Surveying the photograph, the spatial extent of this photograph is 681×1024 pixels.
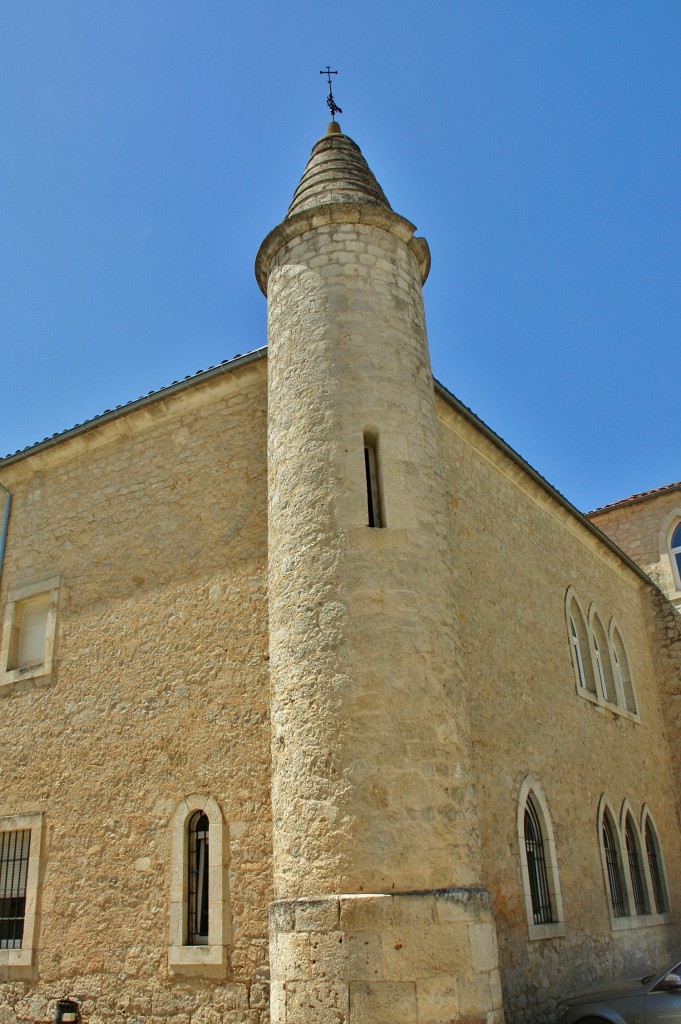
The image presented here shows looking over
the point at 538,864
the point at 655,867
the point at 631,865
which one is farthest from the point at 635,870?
the point at 538,864

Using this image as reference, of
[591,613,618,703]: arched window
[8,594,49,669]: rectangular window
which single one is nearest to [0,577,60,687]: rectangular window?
[8,594,49,669]: rectangular window

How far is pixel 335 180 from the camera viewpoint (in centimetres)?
959

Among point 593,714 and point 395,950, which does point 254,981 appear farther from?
point 593,714

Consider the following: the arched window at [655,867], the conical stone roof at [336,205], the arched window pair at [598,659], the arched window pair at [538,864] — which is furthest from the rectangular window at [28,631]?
the arched window at [655,867]

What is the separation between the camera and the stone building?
6.74 m

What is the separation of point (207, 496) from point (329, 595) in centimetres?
287

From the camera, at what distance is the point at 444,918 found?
6473 mm

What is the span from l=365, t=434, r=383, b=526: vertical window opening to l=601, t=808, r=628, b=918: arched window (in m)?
6.87

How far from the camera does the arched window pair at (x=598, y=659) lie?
13602 mm

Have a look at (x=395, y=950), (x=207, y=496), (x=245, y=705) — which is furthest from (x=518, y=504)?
(x=395, y=950)

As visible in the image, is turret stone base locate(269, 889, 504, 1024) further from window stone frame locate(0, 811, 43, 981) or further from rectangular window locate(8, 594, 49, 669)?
rectangular window locate(8, 594, 49, 669)

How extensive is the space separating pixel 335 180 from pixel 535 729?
22.0 feet

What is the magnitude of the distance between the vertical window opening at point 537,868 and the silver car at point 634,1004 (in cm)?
151

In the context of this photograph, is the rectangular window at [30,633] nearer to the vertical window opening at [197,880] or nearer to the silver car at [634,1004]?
the vertical window opening at [197,880]
